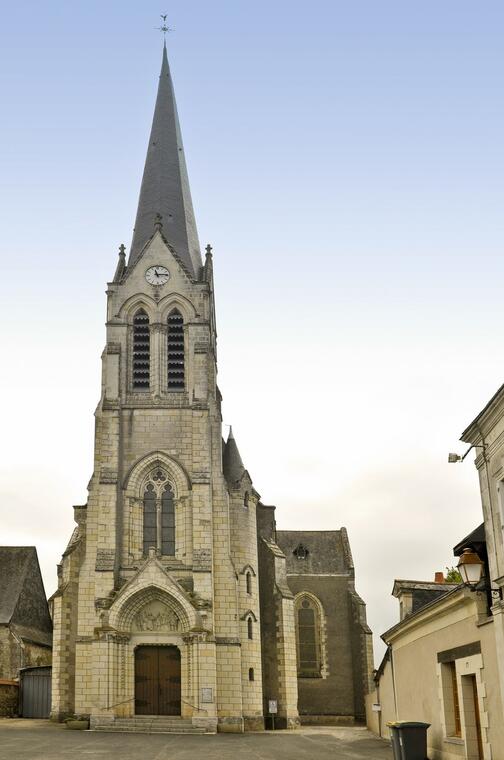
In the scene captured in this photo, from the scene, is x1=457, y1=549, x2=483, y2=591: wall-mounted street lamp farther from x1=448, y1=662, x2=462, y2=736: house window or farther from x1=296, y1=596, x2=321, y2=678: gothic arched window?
x1=296, y1=596, x2=321, y2=678: gothic arched window

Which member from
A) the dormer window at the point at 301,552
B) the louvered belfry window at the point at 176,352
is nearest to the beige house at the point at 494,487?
the louvered belfry window at the point at 176,352

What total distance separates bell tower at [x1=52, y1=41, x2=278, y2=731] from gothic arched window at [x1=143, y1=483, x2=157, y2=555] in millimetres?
49

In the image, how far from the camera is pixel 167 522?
35.6 metres

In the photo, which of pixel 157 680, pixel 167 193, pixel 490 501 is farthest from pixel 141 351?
pixel 490 501

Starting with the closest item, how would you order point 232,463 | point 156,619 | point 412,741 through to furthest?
point 412,741
point 156,619
point 232,463

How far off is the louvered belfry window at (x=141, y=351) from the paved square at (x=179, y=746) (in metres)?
14.7

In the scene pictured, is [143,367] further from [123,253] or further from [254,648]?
[254,648]

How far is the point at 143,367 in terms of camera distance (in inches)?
1502

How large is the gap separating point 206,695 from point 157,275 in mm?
Answer: 18873

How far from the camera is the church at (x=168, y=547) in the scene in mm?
32812

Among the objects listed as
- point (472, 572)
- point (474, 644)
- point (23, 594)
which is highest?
point (23, 594)

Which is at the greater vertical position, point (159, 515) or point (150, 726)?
point (159, 515)

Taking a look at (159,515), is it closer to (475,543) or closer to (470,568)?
(475,543)

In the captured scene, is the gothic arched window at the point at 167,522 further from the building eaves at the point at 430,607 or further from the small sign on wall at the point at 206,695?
the building eaves at the point at 430,607
